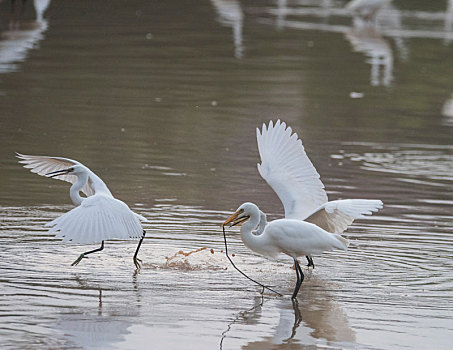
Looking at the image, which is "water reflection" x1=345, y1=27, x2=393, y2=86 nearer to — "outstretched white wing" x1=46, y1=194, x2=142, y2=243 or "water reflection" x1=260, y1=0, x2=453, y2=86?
"water reflection" x1=260, y1=0, x2=453, y2=86

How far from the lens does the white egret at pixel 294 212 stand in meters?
7.96

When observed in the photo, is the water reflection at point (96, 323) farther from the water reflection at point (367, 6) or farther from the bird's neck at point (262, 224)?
the water reflection at point (367, 6)

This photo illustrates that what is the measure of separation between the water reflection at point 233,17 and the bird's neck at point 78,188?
46.7 feet

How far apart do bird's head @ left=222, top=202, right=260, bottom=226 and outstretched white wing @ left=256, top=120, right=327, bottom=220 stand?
758 mm

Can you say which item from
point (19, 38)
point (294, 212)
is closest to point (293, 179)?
point (294, 212)

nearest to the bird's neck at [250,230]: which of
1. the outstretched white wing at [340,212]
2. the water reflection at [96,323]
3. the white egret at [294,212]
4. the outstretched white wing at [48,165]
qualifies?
the white egret at [294,212]

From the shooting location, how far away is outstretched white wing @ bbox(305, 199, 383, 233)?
8.18 m

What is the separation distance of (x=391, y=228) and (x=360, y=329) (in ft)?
10.3

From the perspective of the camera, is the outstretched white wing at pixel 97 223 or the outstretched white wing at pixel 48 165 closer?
the outstretched white wing at pixel 97 223

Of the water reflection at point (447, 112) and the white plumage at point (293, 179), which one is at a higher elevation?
the white plumage at point (293, 179)

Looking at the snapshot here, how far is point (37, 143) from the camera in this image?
44.4 feet

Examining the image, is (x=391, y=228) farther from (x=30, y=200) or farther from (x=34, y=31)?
(x=34, y=31)

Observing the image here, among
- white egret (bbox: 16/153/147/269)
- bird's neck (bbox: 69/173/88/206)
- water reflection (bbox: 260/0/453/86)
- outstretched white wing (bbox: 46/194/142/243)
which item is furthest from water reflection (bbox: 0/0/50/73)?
outstretched white wing (bbox: 46/194/142/243)

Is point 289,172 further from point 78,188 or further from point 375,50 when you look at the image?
point 375,50
